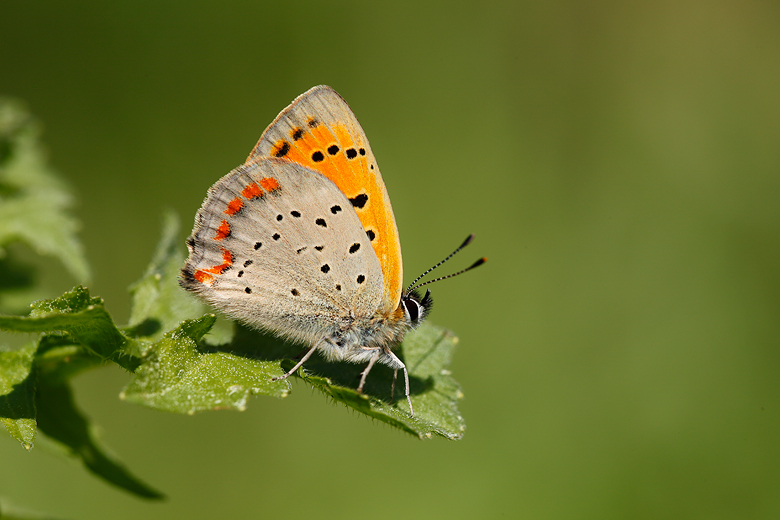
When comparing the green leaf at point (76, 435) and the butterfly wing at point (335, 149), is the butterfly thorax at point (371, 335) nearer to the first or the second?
the butterfly wing at point (335, 149)

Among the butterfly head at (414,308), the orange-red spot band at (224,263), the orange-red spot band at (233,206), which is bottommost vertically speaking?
the orange-red spot band at (224,263)

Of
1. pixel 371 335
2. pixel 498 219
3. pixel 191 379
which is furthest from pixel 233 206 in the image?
pixel 498 219

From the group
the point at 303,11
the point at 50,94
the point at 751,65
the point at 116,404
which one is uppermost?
the point at 751,65

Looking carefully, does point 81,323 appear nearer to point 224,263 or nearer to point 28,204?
point 224,263

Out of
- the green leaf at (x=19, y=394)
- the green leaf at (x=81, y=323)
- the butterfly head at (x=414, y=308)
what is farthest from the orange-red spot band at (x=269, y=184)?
the green leaf at (x=19, y=394)

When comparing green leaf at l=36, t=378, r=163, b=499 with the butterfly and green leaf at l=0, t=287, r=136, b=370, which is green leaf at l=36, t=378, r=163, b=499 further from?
the butterfly

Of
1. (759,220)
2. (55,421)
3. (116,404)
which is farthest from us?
(759,220)

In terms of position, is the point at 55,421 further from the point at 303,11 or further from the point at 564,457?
the point at 303,11

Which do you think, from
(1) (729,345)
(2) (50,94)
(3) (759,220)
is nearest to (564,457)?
(1) (729,345)
